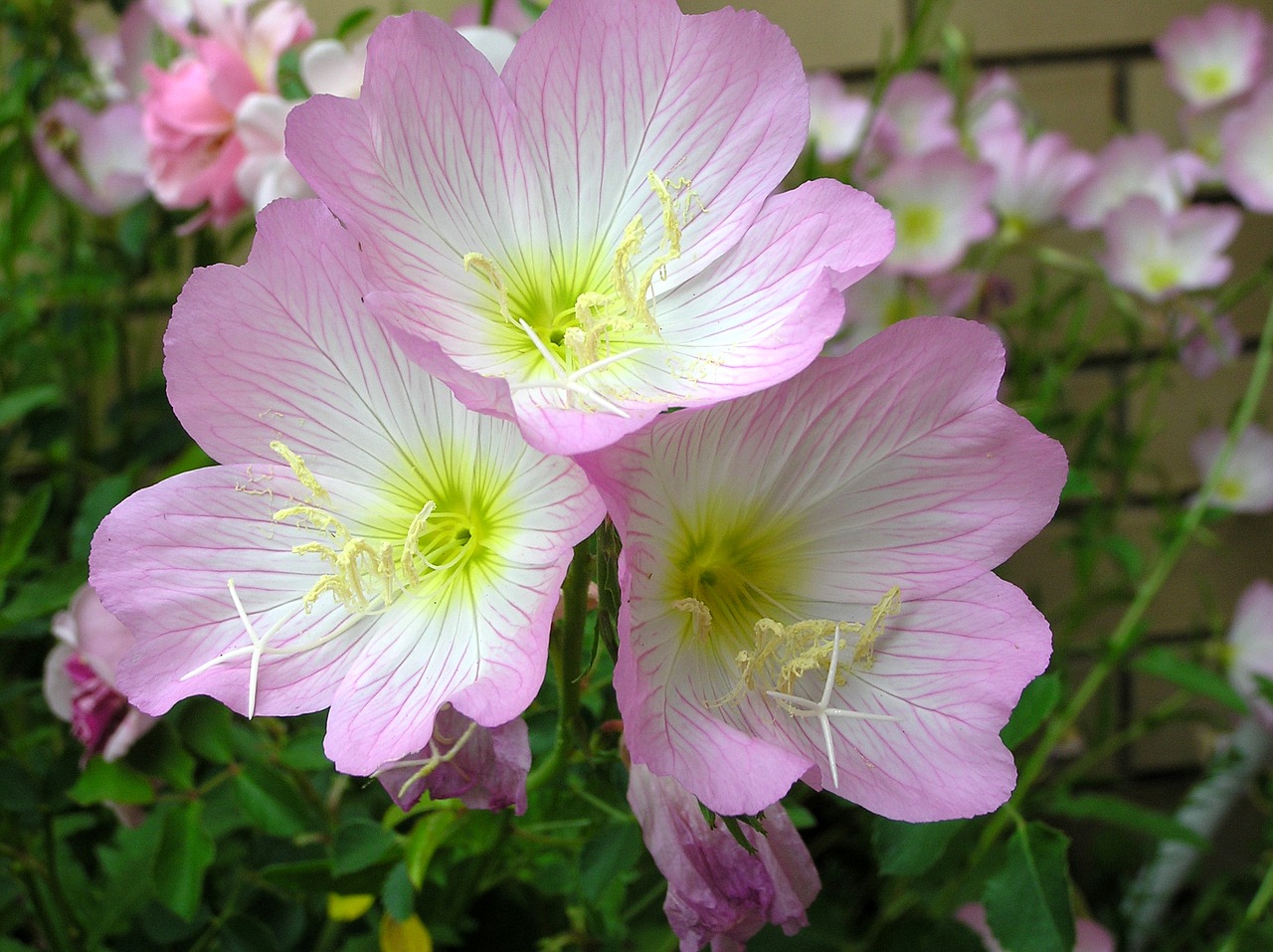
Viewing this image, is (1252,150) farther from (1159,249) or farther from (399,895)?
(399,895)

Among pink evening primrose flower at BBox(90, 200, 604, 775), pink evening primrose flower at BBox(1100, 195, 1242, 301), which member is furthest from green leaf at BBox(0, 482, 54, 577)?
pink evening primrose flower at BBox(1100, 195, 1242, 301)

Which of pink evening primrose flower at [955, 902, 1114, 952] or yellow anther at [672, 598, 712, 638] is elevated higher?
yellow anther at [672, 598, 712, 638]

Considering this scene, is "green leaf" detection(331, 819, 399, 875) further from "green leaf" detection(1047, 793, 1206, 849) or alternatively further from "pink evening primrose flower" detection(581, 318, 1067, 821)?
"green leaf" detection(1047, 793, 1206, 849)

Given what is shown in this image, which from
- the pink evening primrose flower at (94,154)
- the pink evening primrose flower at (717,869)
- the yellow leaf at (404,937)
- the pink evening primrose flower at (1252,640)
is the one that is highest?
the pink evening primrose flower at (94,154)

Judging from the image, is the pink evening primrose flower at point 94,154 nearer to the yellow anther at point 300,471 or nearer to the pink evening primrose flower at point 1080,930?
the yellow anther at point 300,471

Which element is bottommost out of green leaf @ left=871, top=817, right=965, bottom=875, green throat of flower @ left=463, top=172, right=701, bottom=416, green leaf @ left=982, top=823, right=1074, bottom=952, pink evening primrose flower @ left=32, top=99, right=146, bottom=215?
green leaf @ left=982, top=823, right=1074, bottom=952

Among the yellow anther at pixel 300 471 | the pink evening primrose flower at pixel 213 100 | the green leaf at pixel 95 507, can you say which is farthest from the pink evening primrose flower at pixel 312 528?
the pink evening primrose flower at pixel 213 100
